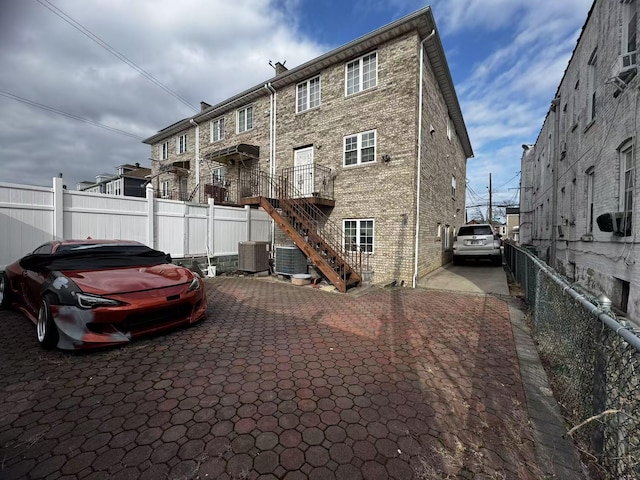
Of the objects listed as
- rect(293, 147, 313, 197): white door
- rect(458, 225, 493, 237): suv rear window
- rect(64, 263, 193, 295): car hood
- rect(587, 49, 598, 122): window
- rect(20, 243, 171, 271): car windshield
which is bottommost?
rect(64, 263, 193, 295): car hood

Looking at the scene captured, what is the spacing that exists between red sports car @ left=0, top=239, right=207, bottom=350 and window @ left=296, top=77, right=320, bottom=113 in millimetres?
9076

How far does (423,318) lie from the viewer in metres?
5.48

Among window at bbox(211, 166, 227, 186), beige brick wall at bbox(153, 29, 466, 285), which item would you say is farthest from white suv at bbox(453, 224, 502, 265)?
window at bbox(211, 166, 227, 186)

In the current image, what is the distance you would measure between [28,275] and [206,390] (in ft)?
12.3

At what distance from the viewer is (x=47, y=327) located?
346 centimetres

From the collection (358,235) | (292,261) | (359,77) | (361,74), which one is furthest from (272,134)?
(292,261)

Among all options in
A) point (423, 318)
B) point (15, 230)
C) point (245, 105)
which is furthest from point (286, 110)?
point (423, 318)

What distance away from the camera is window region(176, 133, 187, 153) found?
55.9 ft

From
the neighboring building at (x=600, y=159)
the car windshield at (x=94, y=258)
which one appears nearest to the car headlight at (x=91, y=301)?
the car windshield at (x=94, y=258)

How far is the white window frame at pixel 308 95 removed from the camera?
11.1 m

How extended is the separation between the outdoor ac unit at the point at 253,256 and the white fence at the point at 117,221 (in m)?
0.65

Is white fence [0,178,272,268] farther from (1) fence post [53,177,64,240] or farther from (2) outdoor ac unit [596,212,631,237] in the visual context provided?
(2) outdoor ac unit [596,212,631,237]

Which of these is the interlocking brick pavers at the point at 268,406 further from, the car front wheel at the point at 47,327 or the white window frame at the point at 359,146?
the white window frame at the point at 359,146

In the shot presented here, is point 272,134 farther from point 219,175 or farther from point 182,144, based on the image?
point 182,144
